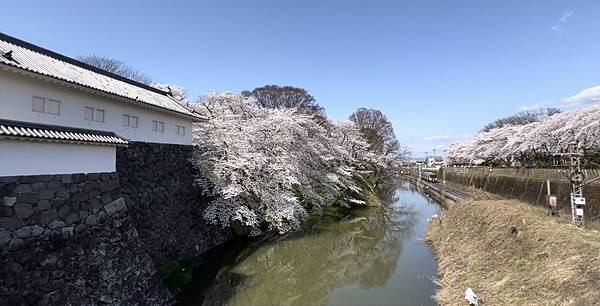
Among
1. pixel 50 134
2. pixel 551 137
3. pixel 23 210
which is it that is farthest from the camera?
pixel 551 137

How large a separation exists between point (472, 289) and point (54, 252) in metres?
8.13

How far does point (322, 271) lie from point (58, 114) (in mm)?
8487

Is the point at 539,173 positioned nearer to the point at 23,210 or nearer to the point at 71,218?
the point at 71,218

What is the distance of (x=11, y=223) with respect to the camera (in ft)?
17.2

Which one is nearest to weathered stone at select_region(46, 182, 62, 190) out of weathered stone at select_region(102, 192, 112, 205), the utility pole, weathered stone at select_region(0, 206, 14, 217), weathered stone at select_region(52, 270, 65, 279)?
weathered stone at select_region(0, 206, 14, 217)

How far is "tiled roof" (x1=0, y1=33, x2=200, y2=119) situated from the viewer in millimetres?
6531

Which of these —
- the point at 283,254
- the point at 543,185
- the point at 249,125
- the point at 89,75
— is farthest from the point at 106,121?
the point at 543,185

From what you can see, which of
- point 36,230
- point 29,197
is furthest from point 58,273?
point 29,197

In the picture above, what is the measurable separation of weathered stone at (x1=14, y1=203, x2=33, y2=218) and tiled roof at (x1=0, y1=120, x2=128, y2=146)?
107cm

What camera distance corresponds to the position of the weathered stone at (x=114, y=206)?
6.91m

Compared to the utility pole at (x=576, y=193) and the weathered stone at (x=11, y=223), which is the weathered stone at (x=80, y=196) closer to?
the weathered stone at (x=11, y=223)

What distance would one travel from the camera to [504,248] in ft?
28.3

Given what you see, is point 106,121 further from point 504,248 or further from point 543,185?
point 543,185

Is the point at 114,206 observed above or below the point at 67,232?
above
